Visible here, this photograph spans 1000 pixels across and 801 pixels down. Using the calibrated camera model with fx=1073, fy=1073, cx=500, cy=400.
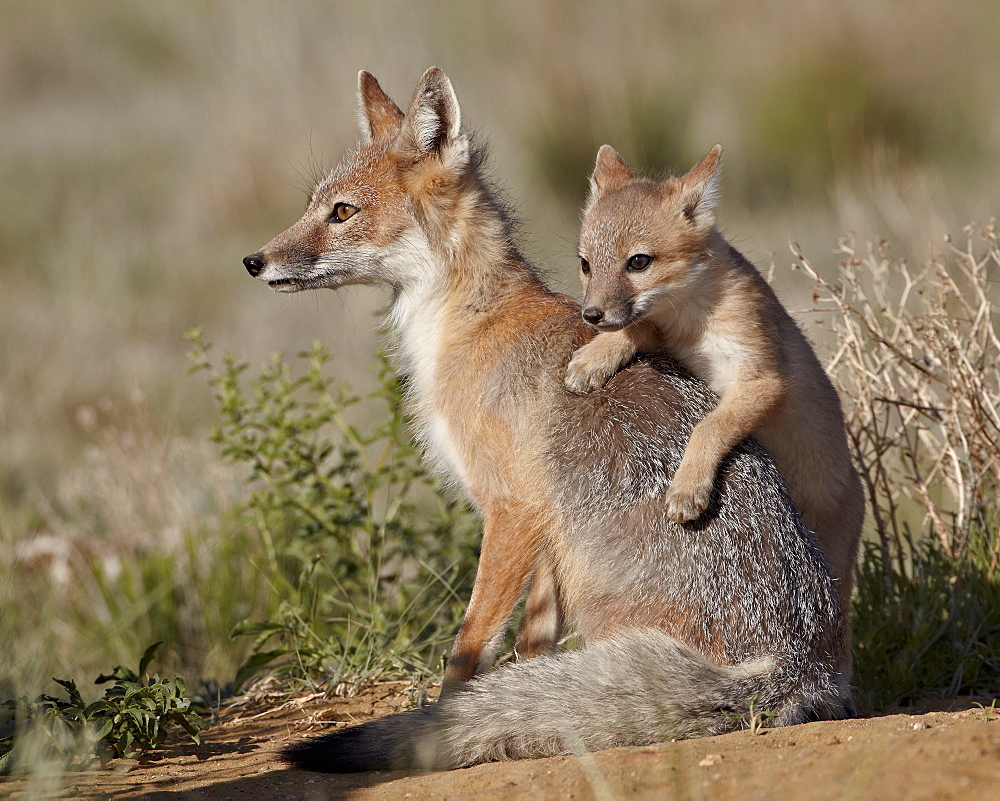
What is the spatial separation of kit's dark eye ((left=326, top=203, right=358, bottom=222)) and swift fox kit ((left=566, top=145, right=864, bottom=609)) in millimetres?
1055

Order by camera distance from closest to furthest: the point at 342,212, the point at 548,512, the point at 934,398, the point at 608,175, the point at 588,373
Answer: the point at 548,512 → the point at 588,373 → the point at 342,212 → the point at 608,175 → the point at 934,398

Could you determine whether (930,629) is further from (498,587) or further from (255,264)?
(255,264)

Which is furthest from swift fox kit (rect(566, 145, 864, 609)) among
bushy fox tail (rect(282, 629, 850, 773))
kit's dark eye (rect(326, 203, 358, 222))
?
kit's dark eye (rect(326, 203, 358, 222))

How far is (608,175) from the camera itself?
501cm

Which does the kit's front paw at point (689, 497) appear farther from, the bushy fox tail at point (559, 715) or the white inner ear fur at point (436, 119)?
the white inner ear fur at point (436, 119)

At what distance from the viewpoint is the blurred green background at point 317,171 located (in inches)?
340

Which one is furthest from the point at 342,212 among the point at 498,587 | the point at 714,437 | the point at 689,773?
the point at 689,773

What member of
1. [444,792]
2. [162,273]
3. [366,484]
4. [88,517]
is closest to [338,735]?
[444,792]

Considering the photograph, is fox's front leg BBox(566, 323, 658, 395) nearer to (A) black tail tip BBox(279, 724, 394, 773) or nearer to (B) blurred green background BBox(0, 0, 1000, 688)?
(A) black tail tip BBox(279, 724, 394, 773)

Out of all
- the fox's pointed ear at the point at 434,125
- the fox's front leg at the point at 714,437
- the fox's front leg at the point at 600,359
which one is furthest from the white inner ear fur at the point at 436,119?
the fox's front leg at the point at 714,437

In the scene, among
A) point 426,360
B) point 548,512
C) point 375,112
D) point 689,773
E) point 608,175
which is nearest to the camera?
point 689,773

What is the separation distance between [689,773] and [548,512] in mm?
1251

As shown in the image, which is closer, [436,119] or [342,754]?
[342,754]

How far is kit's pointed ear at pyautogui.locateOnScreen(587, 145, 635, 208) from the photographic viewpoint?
4.93m
